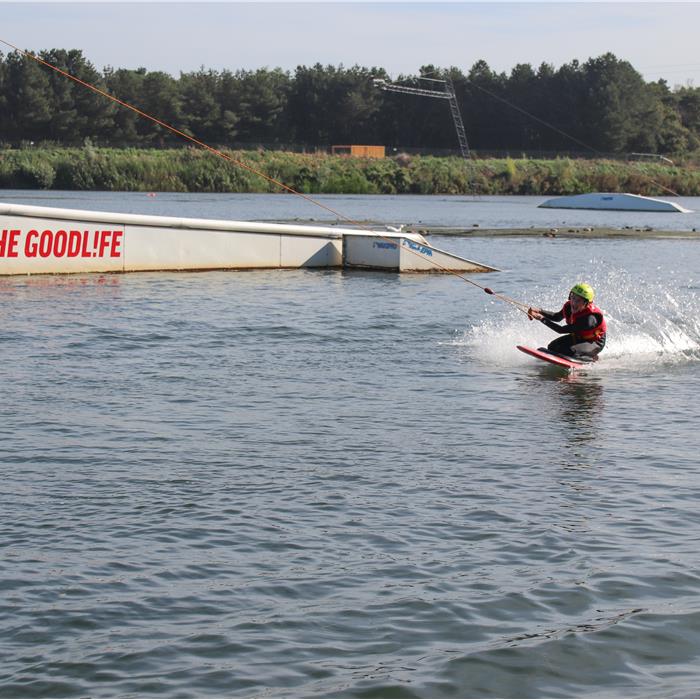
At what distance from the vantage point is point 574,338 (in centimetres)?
1611

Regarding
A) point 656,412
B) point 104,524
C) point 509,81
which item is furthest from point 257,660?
point 509,81

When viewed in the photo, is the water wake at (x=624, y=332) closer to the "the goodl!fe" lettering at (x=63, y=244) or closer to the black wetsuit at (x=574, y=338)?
the black wetsuit at (x=574, y=338)

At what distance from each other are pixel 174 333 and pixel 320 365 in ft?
9.96

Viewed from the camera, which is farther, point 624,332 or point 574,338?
point 624,332

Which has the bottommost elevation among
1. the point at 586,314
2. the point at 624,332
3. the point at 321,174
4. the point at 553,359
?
the point at 553,359

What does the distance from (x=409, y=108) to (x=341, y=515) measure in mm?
117244

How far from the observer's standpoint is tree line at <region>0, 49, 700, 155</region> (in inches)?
4407

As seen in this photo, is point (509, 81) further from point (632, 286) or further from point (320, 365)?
point (320, 365)

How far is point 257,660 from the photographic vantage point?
21.2ft

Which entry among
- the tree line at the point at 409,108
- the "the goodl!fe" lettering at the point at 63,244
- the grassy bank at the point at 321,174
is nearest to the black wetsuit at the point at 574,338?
the "the goodl!fe" lettering at the point at 63,244

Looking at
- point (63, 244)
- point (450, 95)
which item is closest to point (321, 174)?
point (450, 95)

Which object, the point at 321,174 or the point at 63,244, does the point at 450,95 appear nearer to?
the point at 321,174

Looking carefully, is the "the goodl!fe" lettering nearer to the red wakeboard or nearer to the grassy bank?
the red wakeboard

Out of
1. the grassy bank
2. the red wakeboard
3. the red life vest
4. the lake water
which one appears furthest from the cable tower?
the lake water
